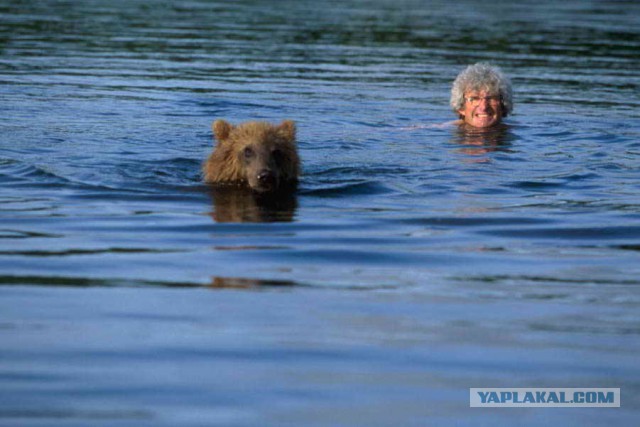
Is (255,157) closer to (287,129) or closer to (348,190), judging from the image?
(287,129)

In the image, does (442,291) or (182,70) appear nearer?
(442,291)

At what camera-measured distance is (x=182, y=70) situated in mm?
21906

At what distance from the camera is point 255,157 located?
10.6m

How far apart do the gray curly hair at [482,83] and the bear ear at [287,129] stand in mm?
5362

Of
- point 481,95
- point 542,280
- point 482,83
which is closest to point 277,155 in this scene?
point 542,280

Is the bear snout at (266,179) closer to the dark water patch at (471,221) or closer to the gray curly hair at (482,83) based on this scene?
the dark water patch at (471,221)

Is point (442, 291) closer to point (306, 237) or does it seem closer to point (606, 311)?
point (606, 311)

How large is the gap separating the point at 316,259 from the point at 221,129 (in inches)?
121

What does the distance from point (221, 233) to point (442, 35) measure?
72.2ft


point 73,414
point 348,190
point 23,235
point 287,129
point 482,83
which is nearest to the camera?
point 73,414

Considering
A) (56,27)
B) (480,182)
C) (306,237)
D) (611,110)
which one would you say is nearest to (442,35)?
(56,27)

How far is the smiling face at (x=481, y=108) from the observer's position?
16.0 m

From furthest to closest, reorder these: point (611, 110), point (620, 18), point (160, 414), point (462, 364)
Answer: point (620, 18) → point (611, 110) → point (462, 364) → point (160, 414)

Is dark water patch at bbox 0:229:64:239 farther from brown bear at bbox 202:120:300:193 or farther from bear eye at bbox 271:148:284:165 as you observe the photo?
bear eye at bbox 271:148:284:165
